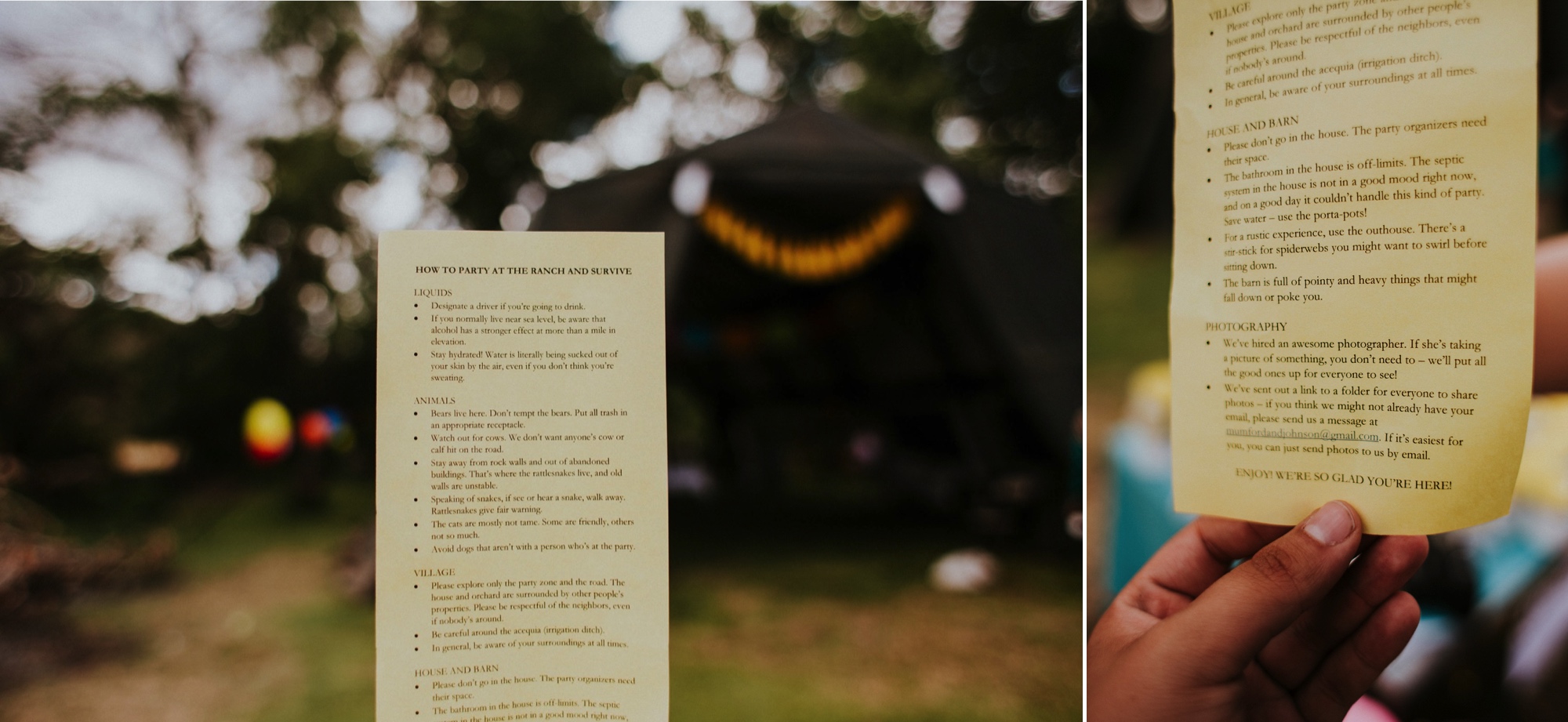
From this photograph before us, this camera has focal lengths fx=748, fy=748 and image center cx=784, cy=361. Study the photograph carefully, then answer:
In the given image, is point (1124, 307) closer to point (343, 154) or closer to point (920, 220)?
point (920, 220)

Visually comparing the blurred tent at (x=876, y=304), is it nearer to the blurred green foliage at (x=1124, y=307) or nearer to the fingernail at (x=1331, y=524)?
the fingernail at (x=1331, y=524)

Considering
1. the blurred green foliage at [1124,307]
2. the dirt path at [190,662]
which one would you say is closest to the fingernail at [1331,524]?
the dirt path at [190,662]

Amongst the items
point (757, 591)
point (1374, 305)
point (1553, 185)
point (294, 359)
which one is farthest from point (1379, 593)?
point (294, 359)

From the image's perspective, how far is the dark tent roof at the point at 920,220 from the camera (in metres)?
3.21

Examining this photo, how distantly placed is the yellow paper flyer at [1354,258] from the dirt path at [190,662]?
238 centimetres

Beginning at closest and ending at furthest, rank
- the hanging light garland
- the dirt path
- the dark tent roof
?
the dirt path → the dark tent roof → the hanging light garland

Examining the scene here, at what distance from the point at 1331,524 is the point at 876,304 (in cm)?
447

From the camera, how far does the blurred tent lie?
3277mm

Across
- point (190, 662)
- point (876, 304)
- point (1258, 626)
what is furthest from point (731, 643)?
point (876, 304)

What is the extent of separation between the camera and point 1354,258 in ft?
1.93

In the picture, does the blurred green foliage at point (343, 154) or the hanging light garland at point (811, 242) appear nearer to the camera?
the blurred green foliage at point (343, 154)

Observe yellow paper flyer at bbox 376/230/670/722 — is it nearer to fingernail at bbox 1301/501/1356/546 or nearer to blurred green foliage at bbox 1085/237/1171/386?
fingernail at bbox 1301/501/1356/546

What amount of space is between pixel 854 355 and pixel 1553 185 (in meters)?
3.98

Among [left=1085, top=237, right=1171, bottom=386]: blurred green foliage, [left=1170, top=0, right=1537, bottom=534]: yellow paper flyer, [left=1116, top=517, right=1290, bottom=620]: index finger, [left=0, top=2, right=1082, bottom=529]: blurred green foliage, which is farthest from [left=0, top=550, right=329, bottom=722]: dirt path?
[left=1085, top=237, right=1171, bottom=386]: blurred green foliage
